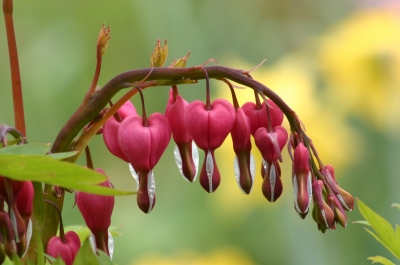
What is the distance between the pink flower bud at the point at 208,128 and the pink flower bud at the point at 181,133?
0.06ft

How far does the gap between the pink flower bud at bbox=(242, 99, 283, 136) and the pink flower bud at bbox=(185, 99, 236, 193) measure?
37mm

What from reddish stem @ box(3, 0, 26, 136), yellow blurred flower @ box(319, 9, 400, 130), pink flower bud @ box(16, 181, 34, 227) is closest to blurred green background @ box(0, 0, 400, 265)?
yellow blurred flower @ box(319, 9, 400, 130)

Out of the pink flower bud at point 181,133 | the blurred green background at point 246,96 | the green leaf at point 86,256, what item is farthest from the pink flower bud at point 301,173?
the blurred green background at point 246,96

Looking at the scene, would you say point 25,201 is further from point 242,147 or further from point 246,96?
point 246,96

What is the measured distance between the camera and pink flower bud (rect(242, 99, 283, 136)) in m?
0.67

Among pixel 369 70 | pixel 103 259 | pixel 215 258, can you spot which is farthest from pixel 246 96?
pixel 103 259

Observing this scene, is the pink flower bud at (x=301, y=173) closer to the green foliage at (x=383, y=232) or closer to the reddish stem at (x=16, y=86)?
the green foliage at (x=383, y=232)

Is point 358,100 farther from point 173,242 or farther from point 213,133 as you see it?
point 213,133

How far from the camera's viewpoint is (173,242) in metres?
2.39

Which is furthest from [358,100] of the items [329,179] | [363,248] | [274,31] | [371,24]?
[329,179]

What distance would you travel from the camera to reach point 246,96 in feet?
6.93

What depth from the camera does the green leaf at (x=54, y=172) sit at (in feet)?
1.54

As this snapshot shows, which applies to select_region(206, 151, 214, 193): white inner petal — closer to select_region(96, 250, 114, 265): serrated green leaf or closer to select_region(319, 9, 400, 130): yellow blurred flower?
select_region(96, 250, 114, 265): serrated green leaf

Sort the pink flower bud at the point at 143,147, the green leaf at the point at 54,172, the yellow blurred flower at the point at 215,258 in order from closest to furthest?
the green leaf at the point at 54,172
the pink flower bud at the point at 143,147
the yellow blurred flower at the point at 215,258
